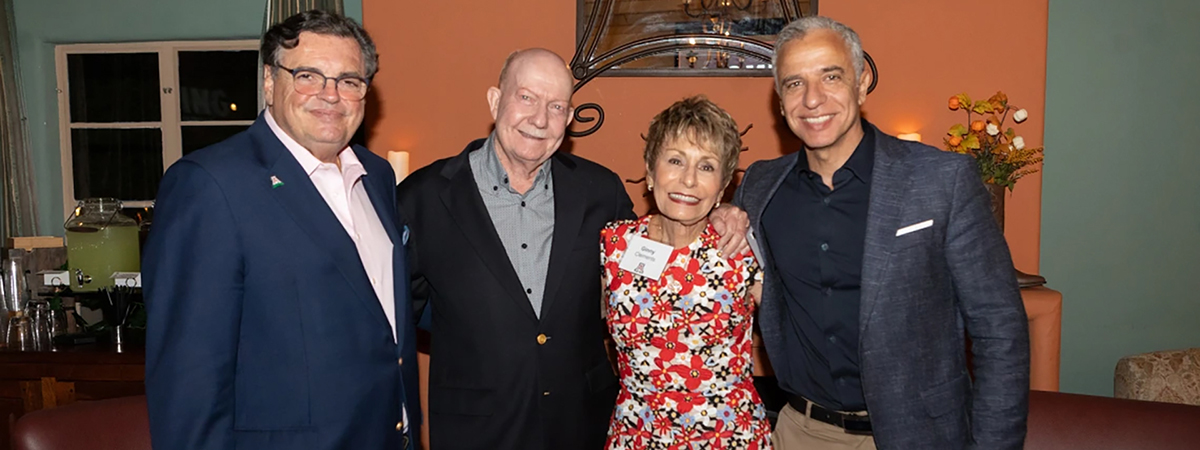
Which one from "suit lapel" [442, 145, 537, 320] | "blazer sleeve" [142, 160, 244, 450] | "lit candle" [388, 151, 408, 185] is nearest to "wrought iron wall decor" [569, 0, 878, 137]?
"lit candle" [388, 151, 408, 185]

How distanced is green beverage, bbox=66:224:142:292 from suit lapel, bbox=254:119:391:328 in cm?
257

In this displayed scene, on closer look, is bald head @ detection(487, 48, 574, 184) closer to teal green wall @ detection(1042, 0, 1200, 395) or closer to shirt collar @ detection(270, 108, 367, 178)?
shirt collar @ detection(270, 108, 367, 178)

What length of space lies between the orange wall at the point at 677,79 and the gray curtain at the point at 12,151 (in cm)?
239

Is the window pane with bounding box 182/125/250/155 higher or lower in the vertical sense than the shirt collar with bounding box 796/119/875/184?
higher

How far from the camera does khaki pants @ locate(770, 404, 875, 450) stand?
1.97 m

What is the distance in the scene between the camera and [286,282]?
5.44ft

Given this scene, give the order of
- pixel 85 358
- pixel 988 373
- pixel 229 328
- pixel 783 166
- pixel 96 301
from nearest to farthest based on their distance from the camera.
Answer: pixel 229 328, pixel 988 373, pixel 783 166, pixel 85 358, pixel 96 301

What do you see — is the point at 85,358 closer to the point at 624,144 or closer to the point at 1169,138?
the point at 624,144

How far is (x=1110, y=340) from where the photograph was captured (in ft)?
13.8

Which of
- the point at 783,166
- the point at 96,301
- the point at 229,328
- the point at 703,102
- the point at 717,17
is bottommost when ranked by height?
the point at 96,301

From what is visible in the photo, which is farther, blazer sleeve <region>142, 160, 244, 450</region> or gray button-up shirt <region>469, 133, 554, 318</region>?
gray button-up shirt <region>469, 133, 554, 318</region>

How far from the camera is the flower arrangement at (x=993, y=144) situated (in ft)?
11.9

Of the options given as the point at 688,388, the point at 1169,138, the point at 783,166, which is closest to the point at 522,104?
the point at 783,166

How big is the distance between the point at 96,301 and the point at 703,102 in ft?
11.2
